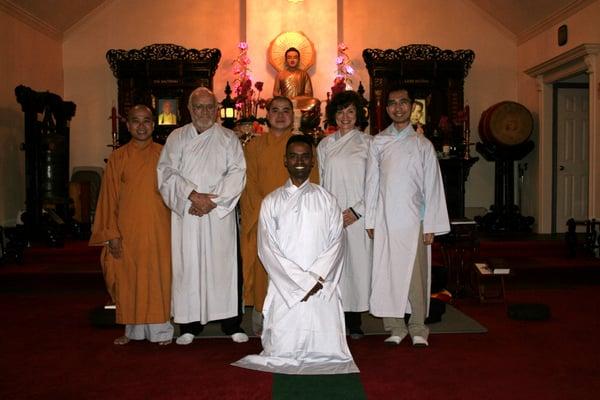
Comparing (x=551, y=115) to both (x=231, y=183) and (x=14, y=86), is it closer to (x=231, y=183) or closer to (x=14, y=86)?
(x=231, y=183)

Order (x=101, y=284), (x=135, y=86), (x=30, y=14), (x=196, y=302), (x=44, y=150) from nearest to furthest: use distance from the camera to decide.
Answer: (x=196, y=302) → (x=101, y=284) → (x=44, y=150) → (x=30, y=14) → (x=135, y=86)

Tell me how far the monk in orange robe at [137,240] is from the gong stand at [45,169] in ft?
12.0

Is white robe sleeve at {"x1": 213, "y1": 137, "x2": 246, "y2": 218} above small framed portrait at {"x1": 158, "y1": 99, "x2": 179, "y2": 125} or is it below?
below

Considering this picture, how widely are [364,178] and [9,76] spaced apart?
19.5 feet

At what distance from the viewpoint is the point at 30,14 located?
8547 mm

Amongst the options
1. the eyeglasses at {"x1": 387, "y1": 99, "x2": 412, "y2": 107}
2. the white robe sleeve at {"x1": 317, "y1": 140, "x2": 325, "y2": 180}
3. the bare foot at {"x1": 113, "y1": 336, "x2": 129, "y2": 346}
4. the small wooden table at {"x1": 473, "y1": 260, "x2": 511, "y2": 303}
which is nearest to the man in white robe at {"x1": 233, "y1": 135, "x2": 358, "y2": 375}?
the white robe sleeve at {"x1": 317, "y1": 140, "x2": 325, "y2": 180}

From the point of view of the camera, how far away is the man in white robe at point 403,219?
3.95 metres

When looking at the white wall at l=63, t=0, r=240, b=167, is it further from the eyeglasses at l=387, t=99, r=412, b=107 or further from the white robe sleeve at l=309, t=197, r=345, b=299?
the white robe sleeve at l=309, t=197, r=345, b=299

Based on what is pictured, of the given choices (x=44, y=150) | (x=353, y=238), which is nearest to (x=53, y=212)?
(x=44, y=150)

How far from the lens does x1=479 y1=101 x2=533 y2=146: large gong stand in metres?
8.86

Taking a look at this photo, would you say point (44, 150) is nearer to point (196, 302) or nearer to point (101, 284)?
point (101, 284)

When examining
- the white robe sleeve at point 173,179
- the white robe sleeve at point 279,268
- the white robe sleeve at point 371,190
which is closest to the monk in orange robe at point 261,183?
the white robe sleeve at point 371,190

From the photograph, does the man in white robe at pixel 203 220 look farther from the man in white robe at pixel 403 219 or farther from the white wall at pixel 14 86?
the white wall at pixel 14 86

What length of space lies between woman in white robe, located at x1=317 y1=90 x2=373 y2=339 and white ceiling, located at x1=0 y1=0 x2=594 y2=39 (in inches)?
206
